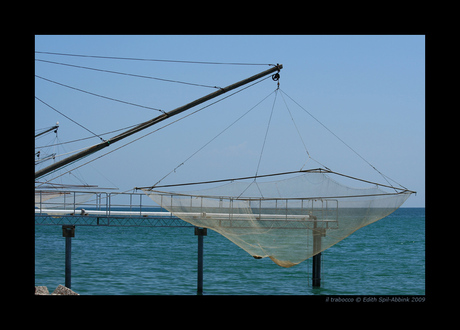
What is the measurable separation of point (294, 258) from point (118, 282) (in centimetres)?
1125

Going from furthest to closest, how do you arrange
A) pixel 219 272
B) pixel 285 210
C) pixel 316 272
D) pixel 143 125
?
pixel 219 272
pixel 316 272
pixel 285 210
pixel 143 125

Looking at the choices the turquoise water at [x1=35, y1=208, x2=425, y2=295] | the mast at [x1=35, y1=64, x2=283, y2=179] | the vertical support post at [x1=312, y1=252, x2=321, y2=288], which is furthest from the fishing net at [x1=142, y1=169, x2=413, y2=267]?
the turquoise water at [x1=35, y1=208, x2=425, y2=295]

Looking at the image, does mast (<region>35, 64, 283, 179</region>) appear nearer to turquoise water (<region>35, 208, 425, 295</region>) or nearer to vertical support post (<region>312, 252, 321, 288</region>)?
vertical support post (<region>312, 252, 321, 288</region>)

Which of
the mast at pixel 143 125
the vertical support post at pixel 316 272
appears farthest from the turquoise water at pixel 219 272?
the mast at pixel 143 125

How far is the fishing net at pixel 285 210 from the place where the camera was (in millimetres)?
13984

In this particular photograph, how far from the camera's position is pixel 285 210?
15656 millimetres

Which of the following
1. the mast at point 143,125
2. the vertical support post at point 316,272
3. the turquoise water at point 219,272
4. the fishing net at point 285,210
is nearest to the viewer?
the mast at point 143,125

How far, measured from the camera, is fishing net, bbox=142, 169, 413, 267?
45.9 feet

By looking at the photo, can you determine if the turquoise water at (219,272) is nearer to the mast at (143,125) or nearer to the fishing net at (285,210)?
the fishing net at (285,210)

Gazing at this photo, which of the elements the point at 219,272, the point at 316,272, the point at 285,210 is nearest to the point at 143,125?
the point at 285,210

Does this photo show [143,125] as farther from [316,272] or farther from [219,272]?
[219,272]
